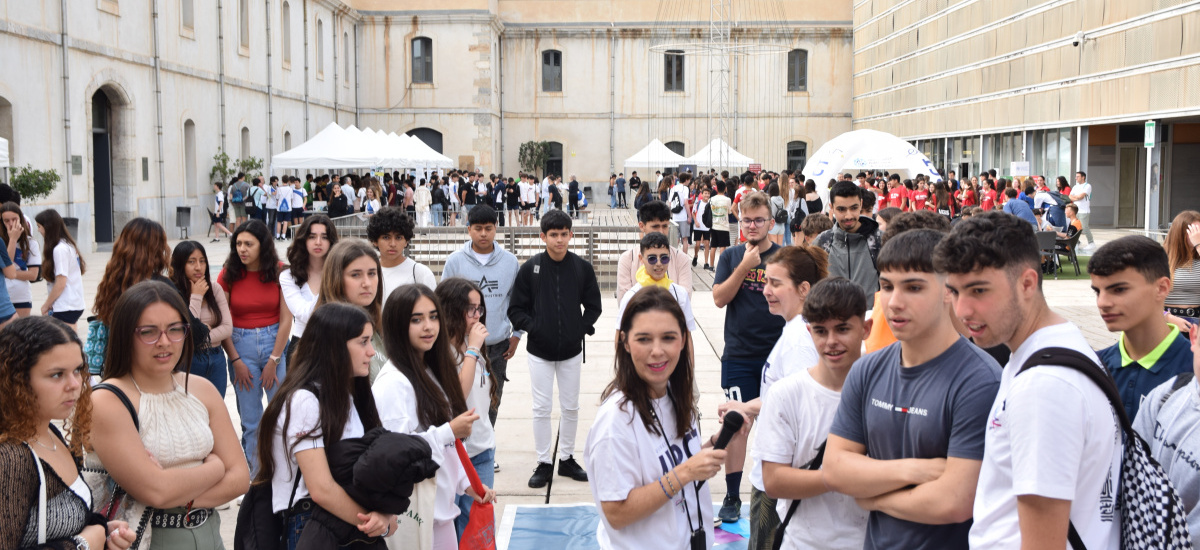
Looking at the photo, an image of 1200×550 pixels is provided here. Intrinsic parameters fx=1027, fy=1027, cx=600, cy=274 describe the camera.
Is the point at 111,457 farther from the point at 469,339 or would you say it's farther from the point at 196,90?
the point at 196,90

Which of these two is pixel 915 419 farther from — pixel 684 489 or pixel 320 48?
pixel 320 48

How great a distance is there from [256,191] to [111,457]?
24819 millimetres

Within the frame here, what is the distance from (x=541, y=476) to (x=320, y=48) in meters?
35.9

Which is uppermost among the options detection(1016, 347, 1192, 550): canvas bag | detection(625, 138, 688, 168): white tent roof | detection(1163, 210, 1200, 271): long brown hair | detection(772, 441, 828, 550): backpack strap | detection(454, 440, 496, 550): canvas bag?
detection(625, 138, 688, 168): white tent roof

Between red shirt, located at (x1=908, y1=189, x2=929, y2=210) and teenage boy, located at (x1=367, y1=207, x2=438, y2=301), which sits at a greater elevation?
red shirt, located at (x1=908, y1=189, x2=929, y2=210)

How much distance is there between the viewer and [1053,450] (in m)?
2.25

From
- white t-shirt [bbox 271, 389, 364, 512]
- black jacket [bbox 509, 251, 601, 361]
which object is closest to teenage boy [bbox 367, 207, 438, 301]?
black jacket [bbox 509, 251, 601, 361]

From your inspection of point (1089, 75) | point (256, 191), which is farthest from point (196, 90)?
point (1089, 75)

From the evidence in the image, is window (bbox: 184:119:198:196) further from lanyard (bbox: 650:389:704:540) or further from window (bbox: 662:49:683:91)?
lanyard (bbox: 650:389:704:540)

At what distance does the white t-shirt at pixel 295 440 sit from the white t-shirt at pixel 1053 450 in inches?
86.7

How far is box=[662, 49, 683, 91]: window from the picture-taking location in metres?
48.7

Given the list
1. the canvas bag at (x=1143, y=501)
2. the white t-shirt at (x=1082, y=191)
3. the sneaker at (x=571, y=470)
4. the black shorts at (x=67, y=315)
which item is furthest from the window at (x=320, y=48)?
the canvas bag at (x=1143, y=501)

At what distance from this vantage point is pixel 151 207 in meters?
25.6

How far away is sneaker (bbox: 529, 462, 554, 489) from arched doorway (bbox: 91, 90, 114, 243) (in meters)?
20.5
